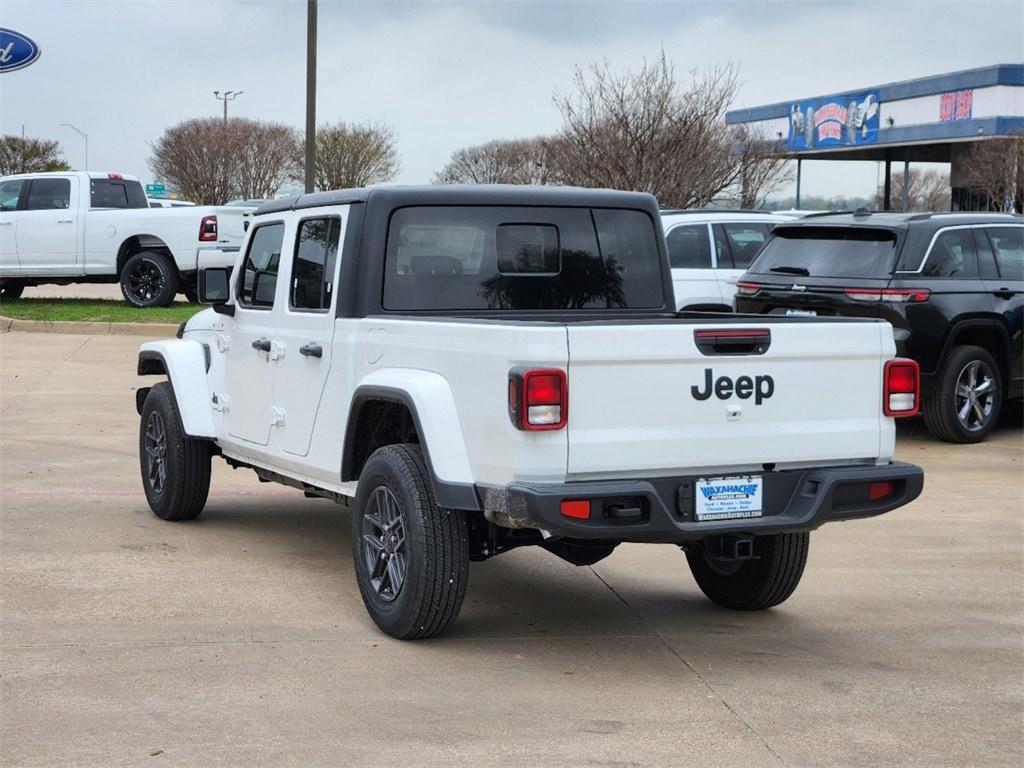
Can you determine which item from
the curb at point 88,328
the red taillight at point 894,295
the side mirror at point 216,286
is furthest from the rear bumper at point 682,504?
the curb at point 88,328

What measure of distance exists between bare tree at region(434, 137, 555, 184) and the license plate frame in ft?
176

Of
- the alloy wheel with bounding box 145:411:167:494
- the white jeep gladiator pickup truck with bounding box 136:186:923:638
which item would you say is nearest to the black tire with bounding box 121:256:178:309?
the alloy wheel with bounding box 145:411:167:494

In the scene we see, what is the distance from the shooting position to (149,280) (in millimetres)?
22125

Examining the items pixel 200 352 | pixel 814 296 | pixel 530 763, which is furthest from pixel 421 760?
pixel 814 296

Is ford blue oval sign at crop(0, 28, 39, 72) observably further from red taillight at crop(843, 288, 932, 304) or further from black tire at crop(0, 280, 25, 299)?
red taillight at crop(843, 288, 932, 304)

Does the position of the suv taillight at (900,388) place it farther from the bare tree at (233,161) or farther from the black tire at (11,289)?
the bare tree at (233,161)

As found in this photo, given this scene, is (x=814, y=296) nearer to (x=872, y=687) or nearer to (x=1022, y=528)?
(x=1022, y=528)

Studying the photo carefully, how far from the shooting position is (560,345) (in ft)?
17.5

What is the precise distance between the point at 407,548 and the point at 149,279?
17.1 meters

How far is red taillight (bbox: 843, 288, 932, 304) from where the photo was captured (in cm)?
1166

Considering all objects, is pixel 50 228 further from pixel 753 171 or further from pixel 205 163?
pixel 205 163

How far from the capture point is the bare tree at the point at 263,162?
184 ft

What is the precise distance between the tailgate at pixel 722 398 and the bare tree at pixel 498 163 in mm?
53442

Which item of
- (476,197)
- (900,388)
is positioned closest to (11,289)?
(476,197)
